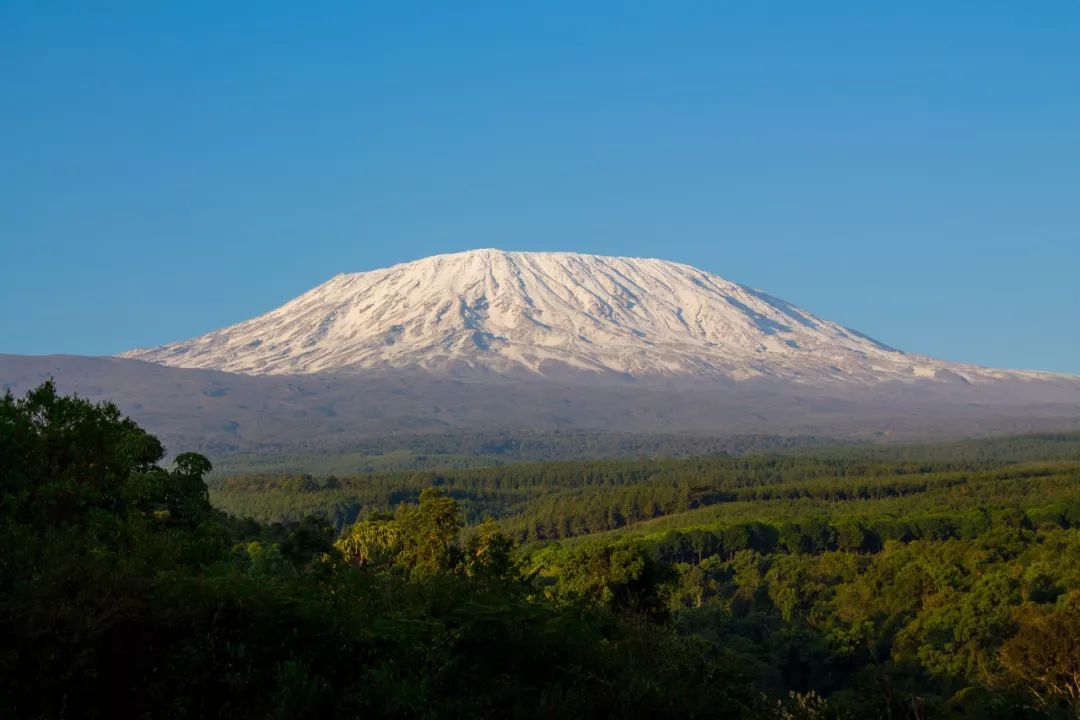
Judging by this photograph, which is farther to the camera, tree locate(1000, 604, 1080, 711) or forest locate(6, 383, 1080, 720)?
tree locate(1000, 604, 1080, 711)

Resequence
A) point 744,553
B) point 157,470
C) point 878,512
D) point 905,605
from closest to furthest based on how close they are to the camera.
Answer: point 157,470 → point 905,605 → point 744,553 → point 878,512

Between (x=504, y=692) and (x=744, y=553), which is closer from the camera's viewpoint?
(x=504, y=692)

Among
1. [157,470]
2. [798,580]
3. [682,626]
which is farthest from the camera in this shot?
[798,580]

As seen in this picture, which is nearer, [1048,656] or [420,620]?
[420,620]

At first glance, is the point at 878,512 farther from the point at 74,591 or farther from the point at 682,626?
the point at 74,591

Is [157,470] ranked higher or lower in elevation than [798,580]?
higher

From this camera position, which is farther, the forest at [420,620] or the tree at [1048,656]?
the tree at [1048,656]

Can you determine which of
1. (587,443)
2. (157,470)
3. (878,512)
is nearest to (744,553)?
(878,512)

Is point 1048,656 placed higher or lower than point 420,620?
lower
